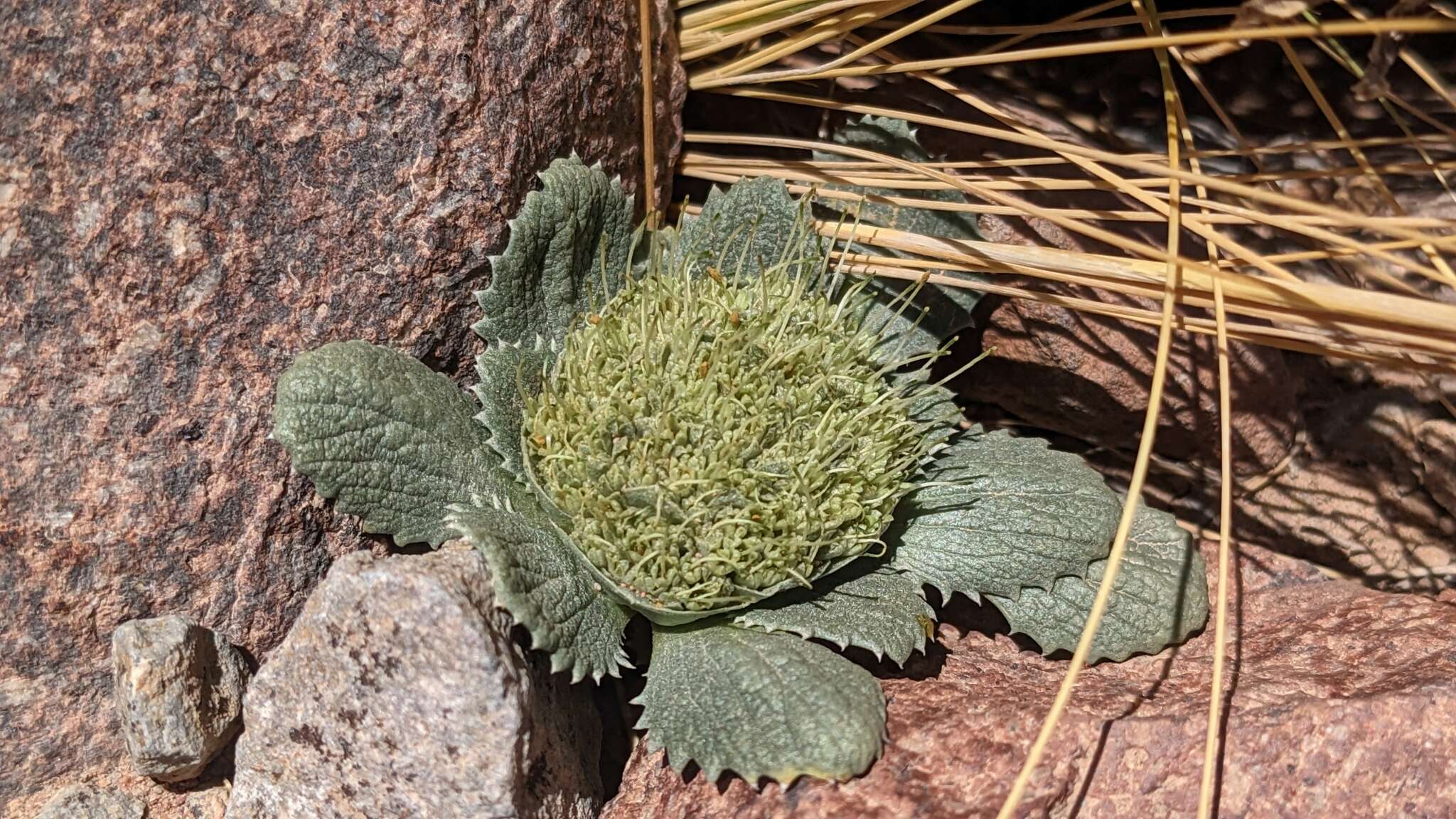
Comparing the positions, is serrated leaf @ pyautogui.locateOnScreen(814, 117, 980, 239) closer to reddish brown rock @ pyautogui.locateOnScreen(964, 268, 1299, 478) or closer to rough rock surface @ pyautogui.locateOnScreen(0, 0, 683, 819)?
reddish brown rock @ pyautogui.locateOnScreen(964, 268, 1299, 478)

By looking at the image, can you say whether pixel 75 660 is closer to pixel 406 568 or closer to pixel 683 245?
pixel 406 568

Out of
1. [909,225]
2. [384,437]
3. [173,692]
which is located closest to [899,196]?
[909,225]

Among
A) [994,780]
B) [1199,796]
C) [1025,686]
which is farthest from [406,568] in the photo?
[1199,796]

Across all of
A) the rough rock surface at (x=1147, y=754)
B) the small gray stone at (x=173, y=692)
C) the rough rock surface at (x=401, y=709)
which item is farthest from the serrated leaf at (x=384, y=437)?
the rough rock surface at (x=1147, y=754)

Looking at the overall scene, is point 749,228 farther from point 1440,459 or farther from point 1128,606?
point 1440,459

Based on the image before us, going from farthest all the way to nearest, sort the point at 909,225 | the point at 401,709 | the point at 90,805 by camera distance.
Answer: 1. the point at 909,225
2. the point at 90,805
3. the point at 401,709

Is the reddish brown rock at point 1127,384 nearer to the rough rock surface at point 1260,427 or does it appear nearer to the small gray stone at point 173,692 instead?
the rough rock surface at point 1260,427
